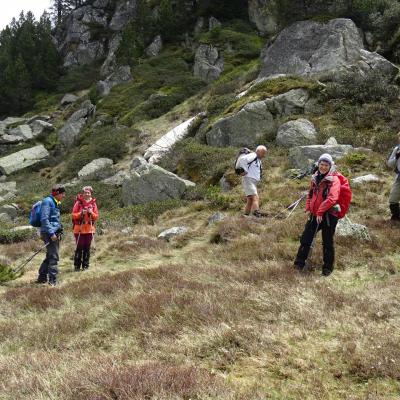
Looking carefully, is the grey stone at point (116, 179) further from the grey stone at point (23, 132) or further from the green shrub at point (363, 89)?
the grey stone at point (23, 132)

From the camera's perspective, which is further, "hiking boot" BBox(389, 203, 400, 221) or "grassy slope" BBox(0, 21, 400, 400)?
"hiking boot" BBox(389, 203, 400, 221)

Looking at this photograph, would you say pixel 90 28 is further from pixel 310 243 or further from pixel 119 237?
pixel 310 243

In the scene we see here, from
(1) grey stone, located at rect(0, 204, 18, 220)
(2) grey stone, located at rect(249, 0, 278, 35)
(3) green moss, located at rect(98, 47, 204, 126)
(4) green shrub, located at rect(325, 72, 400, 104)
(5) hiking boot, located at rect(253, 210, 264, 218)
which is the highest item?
(2) grey stone, located at rect(249, 0, 278, 35)

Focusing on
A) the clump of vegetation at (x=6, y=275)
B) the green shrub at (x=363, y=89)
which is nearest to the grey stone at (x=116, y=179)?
the green shrub at (x=363, y=89)

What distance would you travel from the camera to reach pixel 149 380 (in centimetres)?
391

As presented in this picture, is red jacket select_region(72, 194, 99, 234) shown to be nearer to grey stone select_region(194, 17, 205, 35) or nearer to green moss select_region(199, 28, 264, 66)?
green moss select_region(199, 28, 264, 66)

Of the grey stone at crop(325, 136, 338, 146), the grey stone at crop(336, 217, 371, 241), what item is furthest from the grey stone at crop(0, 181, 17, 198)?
the grey stone at crop(336, 217, 371, 241)

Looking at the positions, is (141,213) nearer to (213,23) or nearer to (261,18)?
(261,18)

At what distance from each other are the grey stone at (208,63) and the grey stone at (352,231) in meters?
32.3

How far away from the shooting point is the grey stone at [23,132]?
44425mm

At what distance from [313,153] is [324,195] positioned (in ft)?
28.0

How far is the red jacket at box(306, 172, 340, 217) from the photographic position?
755 centimetres

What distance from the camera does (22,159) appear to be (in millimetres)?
37719

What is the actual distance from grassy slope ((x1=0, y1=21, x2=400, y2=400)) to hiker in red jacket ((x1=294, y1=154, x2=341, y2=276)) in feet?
1.29
